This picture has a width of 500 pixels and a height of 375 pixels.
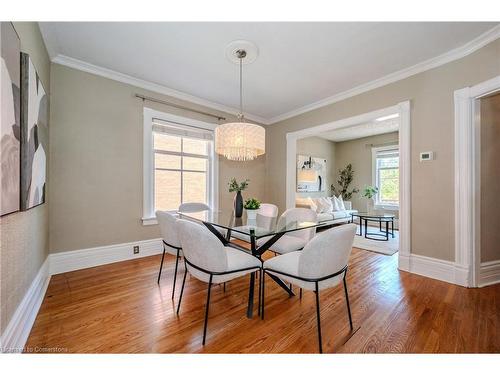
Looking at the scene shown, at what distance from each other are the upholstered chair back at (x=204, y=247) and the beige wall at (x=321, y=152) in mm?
4916

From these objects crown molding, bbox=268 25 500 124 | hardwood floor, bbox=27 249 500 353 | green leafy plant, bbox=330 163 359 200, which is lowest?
hardwood floor, bbox=27 249 500 353

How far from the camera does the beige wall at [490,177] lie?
2.34 meters

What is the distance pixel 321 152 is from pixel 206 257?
20.3 feet

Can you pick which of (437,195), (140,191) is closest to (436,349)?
(437,195)

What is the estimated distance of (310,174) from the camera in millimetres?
6234

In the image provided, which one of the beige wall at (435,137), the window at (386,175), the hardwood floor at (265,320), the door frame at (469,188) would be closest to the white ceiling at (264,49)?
the beige wall at (435,137)

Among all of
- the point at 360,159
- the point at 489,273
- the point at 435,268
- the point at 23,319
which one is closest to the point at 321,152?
the point at 360,159

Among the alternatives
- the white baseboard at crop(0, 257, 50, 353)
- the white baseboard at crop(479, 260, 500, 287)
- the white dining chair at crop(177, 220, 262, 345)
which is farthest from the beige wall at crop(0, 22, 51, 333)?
the white baseboard at crop(479, 260, 500, 287)

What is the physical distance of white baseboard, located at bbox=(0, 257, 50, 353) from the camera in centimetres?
121

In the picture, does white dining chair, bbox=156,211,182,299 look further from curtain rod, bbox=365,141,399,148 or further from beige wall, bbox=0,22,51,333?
curtain rod, bbox=365,141,399,148

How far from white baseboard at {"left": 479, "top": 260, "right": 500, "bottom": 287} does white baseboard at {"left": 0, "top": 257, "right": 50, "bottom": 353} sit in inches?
158

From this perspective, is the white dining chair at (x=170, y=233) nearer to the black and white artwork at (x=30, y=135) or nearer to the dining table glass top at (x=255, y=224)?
the dining table glass top at (x=255, y=224)

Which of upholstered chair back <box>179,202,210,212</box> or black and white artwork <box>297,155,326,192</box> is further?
black and white artwork <box>297,155,326,192</box>

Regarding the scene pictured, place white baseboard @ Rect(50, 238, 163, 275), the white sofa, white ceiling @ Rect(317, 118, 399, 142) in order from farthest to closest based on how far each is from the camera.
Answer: white ceiling @ Rect(317, 118, 399, 142)
the white sofa
white baseboard @ Rect(50, 238, 163, 275)
